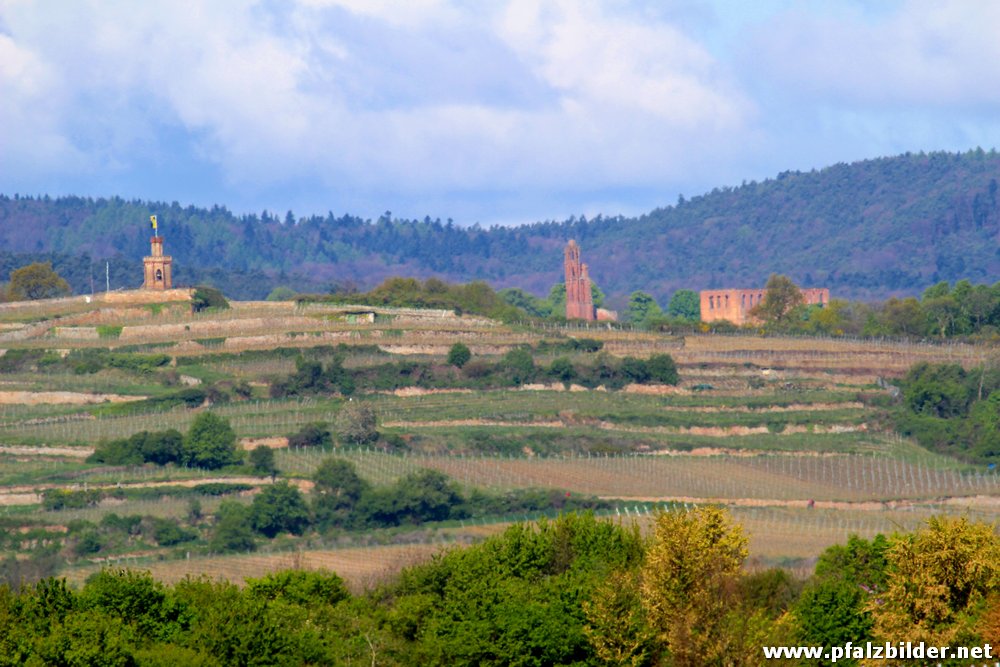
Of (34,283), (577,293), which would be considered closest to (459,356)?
(34,283)

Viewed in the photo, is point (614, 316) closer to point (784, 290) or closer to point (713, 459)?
point (784, 290)

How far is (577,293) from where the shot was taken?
180m

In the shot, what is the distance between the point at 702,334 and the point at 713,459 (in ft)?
131

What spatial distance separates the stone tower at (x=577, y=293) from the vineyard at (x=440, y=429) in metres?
43.2

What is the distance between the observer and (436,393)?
106 m

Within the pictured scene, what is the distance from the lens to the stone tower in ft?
574

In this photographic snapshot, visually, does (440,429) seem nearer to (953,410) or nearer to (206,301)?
(953,410)

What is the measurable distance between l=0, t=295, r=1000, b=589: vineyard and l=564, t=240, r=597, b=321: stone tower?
43.2m

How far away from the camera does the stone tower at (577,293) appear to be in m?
175

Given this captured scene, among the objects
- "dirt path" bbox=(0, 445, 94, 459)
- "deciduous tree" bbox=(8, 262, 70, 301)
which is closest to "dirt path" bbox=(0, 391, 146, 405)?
"dirt path" bbox=(0, 445, 94, 459)

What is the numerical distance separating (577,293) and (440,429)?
85185mm

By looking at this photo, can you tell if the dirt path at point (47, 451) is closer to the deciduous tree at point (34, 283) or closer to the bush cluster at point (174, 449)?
the bush cluster at point (174, 449)

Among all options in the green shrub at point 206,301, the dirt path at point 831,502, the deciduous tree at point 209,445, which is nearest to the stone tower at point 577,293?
the green shrub at point 206,301

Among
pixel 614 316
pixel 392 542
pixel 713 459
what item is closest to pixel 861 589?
pixel 392 542
